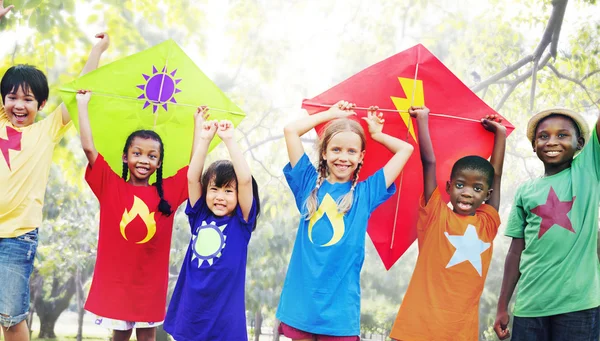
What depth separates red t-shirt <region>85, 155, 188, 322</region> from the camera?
299cm

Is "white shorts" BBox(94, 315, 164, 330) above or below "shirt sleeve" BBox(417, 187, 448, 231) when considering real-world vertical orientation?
below

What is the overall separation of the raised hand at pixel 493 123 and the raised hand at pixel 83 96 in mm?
2163

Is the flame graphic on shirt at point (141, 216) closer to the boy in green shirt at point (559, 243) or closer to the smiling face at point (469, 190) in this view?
the smiling face at point (469, 190)

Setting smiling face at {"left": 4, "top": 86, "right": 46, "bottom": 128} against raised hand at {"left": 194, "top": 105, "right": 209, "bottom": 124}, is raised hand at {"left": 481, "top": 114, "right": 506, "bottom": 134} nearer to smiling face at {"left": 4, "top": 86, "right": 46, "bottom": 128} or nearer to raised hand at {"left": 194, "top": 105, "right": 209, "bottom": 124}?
raised hand at {"left": 194, "top": 105, "right": 209, "bottom": 124}

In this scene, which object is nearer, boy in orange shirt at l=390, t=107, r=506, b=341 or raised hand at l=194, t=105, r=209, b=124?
boy in orange shirt at l=390, t=107, r=506, b=341

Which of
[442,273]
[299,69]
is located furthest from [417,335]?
[299,69]

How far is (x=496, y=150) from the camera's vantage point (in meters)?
3.12

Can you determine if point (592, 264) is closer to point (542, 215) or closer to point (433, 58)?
point (542, 215)

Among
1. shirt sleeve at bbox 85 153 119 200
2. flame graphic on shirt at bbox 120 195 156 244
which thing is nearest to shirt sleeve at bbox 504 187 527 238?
flame graphic on shirt at bbox 120 195 156 244

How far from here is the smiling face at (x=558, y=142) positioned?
2914 millimetres

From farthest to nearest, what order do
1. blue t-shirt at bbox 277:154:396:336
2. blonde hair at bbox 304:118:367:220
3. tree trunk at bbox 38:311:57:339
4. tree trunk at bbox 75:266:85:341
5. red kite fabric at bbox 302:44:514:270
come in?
tree trunk at bbox 38:311:57:339, tree trunk at bbox 75:266:85:341, red kite fabric at bbox 302:44:514:270, blonde hair at bbox 304:118:367:220, blue t-shirt at bbox 277:154:396:336

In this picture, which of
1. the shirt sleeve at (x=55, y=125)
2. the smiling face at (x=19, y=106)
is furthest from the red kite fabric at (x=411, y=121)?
the smiling face at (x=19, y=106)

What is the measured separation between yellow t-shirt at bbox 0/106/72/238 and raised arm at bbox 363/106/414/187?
69.8 inches

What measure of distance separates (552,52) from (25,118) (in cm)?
475
